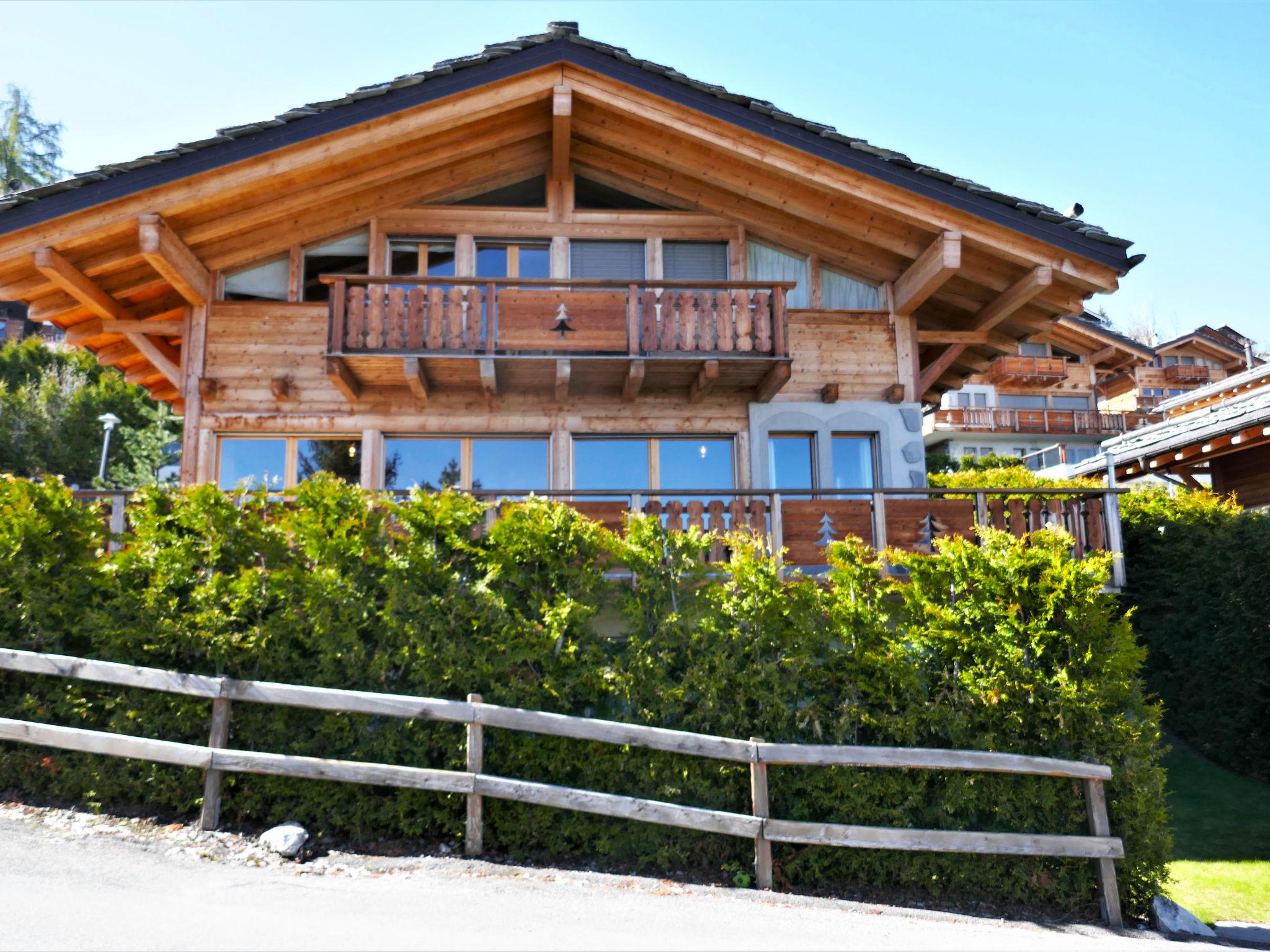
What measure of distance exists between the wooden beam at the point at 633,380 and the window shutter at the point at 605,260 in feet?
6.70

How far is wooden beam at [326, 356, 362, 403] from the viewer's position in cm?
1292

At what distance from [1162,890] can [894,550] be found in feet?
11.3

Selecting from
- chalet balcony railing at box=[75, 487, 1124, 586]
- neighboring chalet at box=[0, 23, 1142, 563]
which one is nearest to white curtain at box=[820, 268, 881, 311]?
neighboring chalet at box=[0, 23, 1142, 563]

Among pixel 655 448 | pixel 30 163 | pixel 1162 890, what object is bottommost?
pixel 1162 890

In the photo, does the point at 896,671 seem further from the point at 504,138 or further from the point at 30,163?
the point at 30,163

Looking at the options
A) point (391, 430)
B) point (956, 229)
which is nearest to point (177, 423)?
point (391, 430)

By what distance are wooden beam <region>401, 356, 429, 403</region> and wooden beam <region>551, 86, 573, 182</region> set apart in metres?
3.83

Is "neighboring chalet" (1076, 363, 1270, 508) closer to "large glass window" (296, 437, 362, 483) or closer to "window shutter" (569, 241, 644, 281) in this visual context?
"window shutter" (569, 241, 644, 281)

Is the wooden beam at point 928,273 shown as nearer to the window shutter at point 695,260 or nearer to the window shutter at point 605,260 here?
the window shutter at point 695,260

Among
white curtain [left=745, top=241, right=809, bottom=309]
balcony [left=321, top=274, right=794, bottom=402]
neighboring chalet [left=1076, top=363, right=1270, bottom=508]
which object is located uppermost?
white curtain [left=745, top=241, right=809, bottom=309]

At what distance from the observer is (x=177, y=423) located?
37.0m

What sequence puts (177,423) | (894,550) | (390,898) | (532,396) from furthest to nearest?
1. (177,423)
2. (532,396)
3. (894,550)
4. (390,898)

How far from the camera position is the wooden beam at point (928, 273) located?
13328mm

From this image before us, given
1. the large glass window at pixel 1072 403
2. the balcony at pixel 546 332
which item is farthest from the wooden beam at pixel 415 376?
the large glass window at pixel 1072 403
